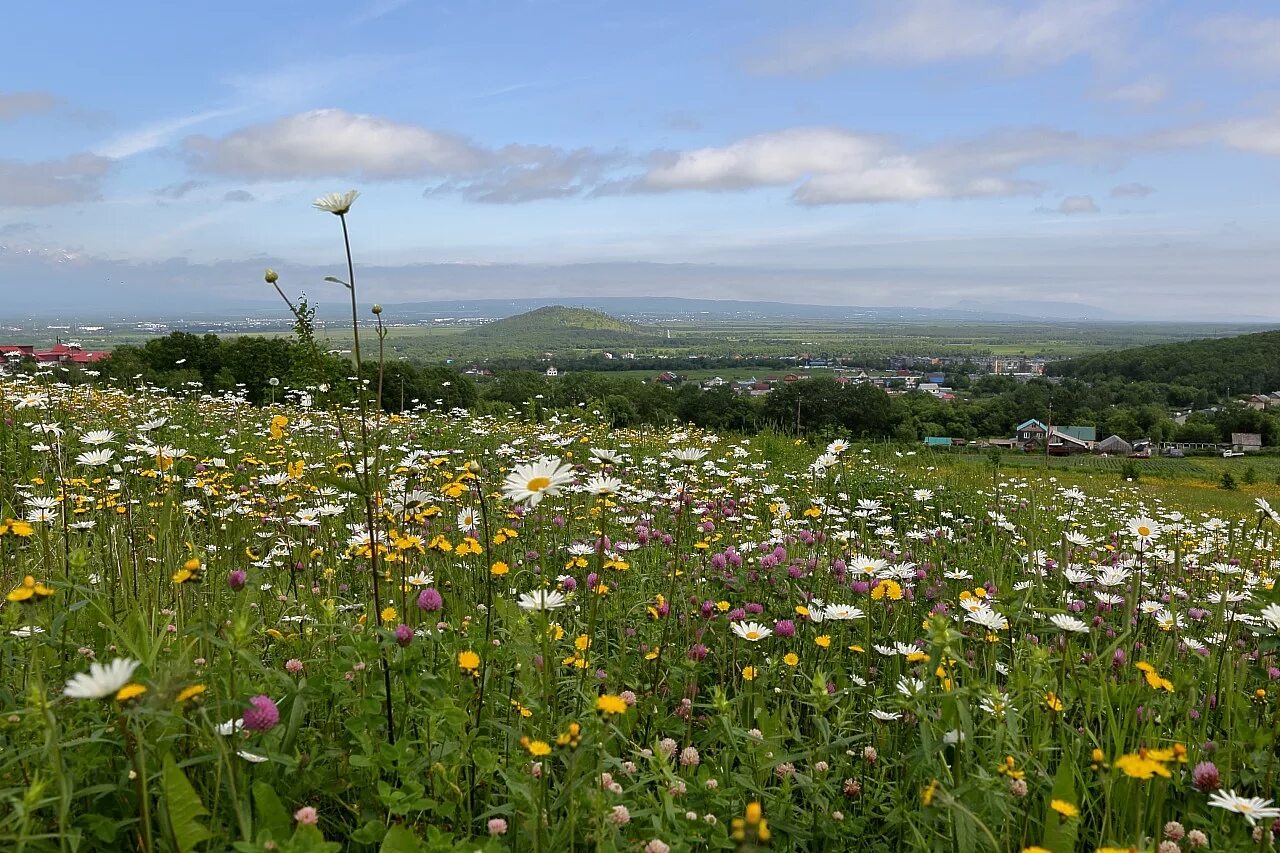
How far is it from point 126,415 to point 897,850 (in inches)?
371

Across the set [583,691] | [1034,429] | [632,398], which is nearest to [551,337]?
[632,398]

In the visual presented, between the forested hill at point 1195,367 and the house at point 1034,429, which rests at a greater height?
the house at point 1034,429

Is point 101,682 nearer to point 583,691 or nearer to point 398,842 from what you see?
point 398,842

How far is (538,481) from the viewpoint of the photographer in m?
2.41

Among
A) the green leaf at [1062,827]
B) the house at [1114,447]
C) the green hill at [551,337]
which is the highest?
the green hill at [551,337]

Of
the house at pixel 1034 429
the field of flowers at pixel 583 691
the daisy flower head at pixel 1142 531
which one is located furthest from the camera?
the house at pixel 1034 429

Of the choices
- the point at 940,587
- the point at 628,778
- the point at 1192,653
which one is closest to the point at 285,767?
the point at 628,778

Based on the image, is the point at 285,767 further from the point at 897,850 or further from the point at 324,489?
the point at 324,489

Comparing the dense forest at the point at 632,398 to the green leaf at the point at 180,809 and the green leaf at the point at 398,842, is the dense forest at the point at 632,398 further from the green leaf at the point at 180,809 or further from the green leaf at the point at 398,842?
the green leaf at the point at 398,842

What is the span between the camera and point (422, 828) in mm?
2205

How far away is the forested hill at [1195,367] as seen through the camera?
94250 mm

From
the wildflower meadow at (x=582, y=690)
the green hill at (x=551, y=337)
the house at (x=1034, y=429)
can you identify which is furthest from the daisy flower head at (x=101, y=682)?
the green hill at (x=551, y=337)

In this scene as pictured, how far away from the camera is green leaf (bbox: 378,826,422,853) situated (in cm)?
175

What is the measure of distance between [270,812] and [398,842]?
0.34 metres
